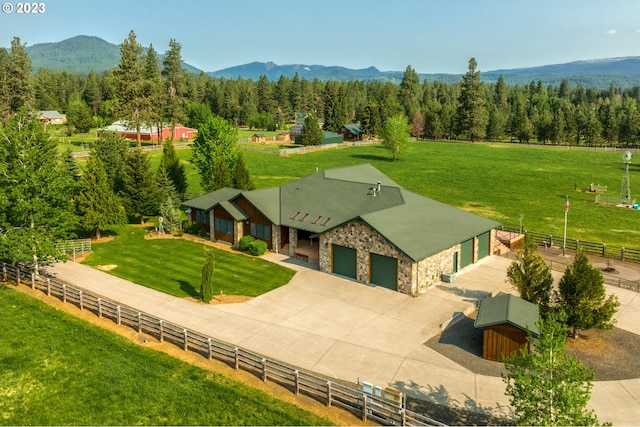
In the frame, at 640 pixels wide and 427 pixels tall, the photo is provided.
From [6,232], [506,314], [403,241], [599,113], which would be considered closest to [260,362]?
[506,314]

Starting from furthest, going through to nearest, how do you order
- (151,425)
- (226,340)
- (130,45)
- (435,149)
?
1. (435,149)
2. (130,45)
3. (226,340)
4. (151,425)

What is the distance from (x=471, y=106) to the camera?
421 feet

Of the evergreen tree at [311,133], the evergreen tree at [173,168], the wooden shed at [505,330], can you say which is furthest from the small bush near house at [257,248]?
the evergreen tree at [311,133]

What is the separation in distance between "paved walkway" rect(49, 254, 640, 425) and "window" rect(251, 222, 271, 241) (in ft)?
17.2

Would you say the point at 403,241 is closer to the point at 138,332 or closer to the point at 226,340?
the point at 226,340

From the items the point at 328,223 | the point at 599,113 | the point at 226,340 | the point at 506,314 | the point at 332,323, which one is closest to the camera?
the point at 506,314

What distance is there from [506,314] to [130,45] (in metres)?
79.0

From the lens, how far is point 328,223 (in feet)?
121

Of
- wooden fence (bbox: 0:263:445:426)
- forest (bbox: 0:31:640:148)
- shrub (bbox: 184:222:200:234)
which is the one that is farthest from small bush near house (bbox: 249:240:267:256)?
forest (bbox: 0:31:640:148)

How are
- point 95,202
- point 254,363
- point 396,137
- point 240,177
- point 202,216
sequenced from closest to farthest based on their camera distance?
point 254,363
point 95,202
point 202,216
point 240,177
point 396,137

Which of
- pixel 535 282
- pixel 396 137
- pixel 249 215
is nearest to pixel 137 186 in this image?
pixel 249 215

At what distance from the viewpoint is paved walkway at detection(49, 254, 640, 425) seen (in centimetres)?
2033

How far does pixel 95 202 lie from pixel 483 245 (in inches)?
1230

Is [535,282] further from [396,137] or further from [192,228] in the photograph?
[396,137]
